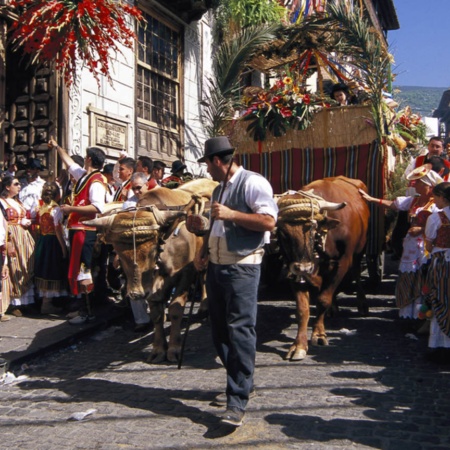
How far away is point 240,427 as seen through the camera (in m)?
4.24

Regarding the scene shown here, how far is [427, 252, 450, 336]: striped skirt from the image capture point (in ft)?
19.1

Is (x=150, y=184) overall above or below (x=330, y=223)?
above

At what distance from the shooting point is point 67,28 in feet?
28.6

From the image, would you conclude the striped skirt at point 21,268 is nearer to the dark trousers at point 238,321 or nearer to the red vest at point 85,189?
the red vest at point 85,189

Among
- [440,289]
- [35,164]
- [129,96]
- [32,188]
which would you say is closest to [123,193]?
[32,188]

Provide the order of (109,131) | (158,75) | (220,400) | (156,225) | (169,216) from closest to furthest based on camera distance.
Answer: (220,400) → (156,225) → (169,216) → (109,131) → (158,75)

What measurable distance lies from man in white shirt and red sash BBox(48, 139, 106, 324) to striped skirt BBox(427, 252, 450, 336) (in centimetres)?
387

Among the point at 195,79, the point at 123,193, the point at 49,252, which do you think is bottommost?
→ the point at 49,252

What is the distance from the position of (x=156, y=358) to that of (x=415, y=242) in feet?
11.3

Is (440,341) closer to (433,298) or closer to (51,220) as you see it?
(433,298)

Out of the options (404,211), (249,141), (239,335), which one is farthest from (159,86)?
(239,335)

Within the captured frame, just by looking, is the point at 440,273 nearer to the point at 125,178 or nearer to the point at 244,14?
the point at 125,178

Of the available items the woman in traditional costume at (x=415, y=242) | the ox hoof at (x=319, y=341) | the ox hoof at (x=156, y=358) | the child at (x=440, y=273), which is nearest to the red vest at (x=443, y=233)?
the child at (x=440, y=273)

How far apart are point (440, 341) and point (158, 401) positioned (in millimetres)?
2875
